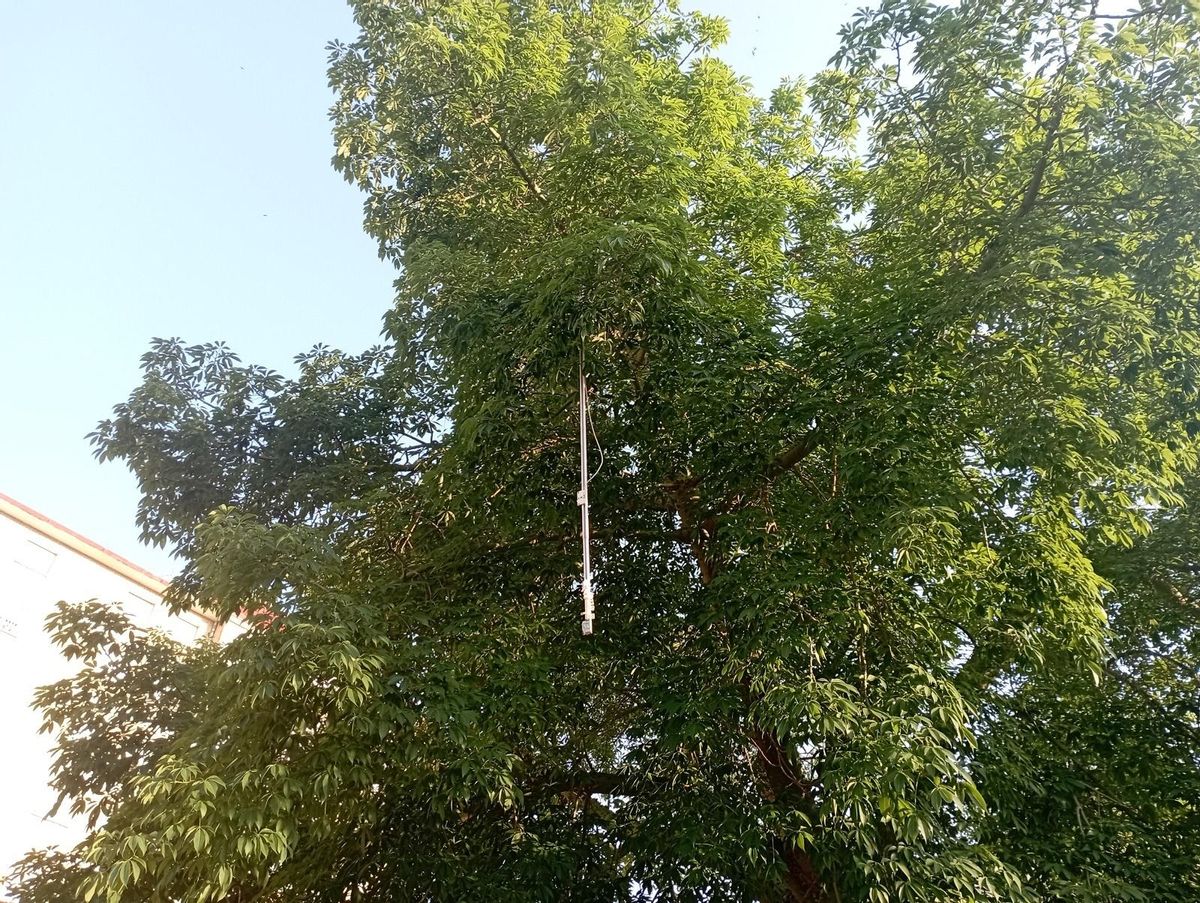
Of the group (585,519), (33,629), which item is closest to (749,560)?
(585,519)

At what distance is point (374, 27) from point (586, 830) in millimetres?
8243

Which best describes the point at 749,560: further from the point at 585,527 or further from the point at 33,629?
the point at 33,629

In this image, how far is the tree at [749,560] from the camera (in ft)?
18.4

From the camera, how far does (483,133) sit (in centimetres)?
884

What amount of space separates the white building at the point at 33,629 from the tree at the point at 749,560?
9794mm

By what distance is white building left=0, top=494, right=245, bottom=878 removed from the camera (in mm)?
16000

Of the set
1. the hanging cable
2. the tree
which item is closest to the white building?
the tree

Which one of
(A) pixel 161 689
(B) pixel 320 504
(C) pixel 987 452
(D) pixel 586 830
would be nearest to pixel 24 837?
(A) pixel 161 689

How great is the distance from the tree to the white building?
979 cm

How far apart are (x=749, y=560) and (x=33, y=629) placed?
16.5m

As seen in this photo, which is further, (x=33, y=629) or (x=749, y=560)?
(x=33, y=629)

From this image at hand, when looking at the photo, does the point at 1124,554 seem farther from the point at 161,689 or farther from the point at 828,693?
the point at 161,689

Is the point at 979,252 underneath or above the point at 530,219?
underneath

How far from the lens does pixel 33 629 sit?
1730 centimetres
